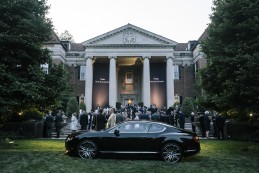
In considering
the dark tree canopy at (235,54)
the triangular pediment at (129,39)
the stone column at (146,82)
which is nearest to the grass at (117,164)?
the dark tree canopy at (235,54)

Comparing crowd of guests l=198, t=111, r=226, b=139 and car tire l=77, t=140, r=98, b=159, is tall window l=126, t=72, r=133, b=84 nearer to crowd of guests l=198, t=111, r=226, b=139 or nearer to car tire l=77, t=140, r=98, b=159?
crowd of guests l=198, t=111, r=226, b=139

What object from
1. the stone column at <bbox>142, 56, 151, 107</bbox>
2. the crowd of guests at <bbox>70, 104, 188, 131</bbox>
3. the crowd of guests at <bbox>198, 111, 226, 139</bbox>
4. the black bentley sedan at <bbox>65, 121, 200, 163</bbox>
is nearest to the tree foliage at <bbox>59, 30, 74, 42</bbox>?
the stone column at <bbox>142, 56, 151, 107</bbox>

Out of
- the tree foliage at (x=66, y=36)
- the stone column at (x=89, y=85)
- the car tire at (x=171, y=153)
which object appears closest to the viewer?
the car tire at (x=171, y=153)

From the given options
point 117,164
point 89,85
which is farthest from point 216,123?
point 89,85

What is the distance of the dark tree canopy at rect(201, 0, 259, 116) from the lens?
13.9 meters

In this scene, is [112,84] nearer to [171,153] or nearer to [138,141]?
[138,141]

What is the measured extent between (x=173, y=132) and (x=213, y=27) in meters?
8.49

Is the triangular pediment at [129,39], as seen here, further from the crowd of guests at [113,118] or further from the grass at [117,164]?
the grass at [117,164]

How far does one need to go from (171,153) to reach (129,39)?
3235 cm

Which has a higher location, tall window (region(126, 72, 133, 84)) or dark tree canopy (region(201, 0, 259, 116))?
tall window (region(126, 72, 133, 84))

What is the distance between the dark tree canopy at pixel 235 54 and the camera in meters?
13.9

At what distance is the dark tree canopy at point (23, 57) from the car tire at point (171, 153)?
7329 millimetres

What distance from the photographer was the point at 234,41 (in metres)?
16.1

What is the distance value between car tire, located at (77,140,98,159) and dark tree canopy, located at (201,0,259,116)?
727 cm
